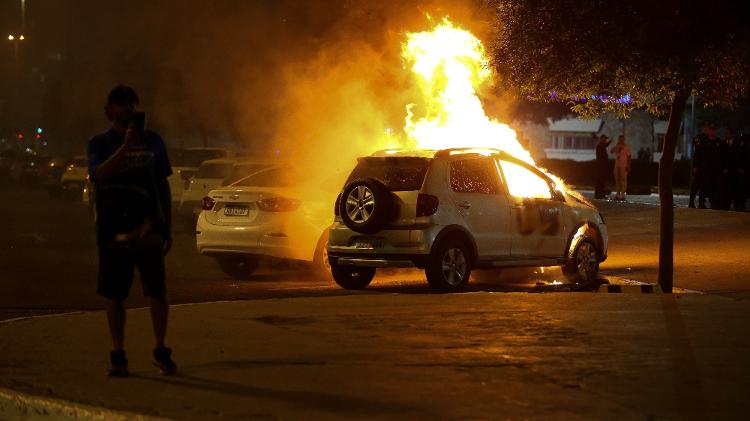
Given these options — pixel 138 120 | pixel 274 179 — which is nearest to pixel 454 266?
pixel 274 179

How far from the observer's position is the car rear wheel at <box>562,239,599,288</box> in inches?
567

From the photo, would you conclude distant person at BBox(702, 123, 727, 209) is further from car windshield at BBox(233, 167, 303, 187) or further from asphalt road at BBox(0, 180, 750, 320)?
car windshield at BBox(233, 167, 303, 187)

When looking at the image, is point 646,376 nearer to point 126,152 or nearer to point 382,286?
point 126,152

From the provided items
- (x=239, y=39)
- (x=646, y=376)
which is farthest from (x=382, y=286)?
(x=239, y=39)

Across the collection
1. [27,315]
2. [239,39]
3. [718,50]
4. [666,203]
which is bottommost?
[27,315]

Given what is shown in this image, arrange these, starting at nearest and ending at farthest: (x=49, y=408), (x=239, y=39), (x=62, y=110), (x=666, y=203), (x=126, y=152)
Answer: (x=49, y=408) < (x=126, y=152) < (x=666, y=203) < (x=239, y=39) < (x=62, y=110)

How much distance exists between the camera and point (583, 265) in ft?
47.8

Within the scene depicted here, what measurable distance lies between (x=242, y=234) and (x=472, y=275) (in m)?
3.03

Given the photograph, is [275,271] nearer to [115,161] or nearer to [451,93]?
[451,93]

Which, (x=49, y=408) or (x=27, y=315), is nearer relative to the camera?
(x=49, y=408)

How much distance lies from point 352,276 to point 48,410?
7175 millimetres

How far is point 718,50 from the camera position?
1251 cm

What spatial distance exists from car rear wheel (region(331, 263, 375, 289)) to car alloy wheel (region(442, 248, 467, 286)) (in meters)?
1.15

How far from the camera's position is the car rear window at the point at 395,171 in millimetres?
13117
